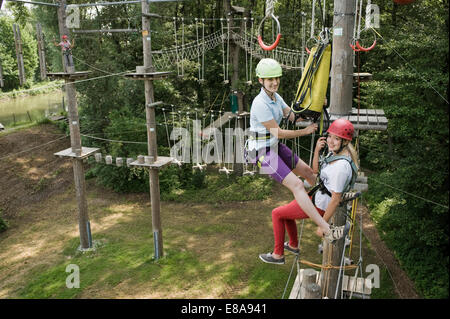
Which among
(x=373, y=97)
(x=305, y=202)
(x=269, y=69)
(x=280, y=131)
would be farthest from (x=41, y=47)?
(x=373, y=97)

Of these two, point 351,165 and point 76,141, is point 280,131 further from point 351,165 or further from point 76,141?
point 76,141

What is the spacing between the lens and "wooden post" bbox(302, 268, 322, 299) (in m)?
3.08

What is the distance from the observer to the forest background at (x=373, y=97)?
598cm

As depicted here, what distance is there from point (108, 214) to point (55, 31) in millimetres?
6602

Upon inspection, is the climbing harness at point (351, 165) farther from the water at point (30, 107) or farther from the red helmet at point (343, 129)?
the water at point (30, 107)

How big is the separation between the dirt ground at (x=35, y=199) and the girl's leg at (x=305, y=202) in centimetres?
440

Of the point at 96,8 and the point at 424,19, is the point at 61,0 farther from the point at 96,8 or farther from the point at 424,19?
the point at 424,19

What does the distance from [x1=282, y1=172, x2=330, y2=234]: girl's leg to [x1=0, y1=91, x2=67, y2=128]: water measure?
57.5ft

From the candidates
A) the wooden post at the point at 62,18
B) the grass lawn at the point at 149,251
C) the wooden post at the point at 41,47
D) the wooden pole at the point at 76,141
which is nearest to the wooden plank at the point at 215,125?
the grass lawn at the point at 149,251

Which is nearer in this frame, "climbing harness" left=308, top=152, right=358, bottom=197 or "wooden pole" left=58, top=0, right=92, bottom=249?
"climbing harness" left=308, top=152, right=358, bottom=197

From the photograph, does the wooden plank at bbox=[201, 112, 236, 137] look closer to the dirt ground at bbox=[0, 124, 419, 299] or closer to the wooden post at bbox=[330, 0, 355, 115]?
the dirt ground at bbox=[0, 124, 419, 299]

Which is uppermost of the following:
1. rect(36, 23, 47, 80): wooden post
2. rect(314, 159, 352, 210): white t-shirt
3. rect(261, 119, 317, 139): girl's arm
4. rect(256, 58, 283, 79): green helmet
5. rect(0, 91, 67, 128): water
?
rect(36, 23, 47, 80): wooden post

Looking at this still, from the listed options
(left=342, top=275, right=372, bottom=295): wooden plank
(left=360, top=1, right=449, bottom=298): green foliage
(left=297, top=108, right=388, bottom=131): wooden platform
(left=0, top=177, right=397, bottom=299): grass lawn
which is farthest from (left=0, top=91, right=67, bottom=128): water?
(left=297, top=108, right=388, bottom=131): wooden platform

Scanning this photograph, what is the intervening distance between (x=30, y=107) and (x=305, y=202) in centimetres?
2385
